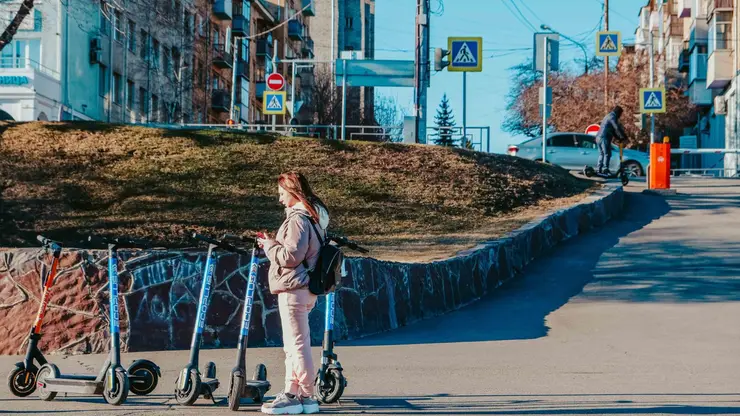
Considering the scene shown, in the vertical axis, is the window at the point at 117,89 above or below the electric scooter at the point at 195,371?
above

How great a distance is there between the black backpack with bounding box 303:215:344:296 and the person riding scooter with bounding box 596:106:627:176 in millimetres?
21769

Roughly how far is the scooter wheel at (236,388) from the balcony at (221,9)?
70022 millimetres

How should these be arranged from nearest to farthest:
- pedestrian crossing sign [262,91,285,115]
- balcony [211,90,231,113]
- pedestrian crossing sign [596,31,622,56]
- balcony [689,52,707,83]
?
pedestrian crossing sign [262,91,285,115], pedestrian crossing sign [596,31,622,56], balcony [689,52,707,83], balcony [211,90,231,113]

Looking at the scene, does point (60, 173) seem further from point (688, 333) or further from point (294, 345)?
point (294, 345)

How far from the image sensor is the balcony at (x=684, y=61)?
7206 cm

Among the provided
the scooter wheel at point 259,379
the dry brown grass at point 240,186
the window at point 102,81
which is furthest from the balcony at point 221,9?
the scooter wheel at point 259,379

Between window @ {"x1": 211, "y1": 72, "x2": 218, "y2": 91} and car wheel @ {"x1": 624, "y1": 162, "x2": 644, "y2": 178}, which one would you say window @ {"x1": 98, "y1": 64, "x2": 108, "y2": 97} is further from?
car wheel @ {"x1": 624, "y1": 162, "x2": 644, "y2": 178}

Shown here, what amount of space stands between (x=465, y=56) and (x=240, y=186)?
8369 millimetres

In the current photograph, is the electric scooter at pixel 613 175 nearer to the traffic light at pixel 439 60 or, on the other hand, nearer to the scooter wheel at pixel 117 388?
the traffic light at pixel 439 60

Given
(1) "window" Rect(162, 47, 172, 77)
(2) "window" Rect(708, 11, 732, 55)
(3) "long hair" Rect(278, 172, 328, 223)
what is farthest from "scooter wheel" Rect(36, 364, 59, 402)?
(1) "window" Rect(162, 47, 172, 77)

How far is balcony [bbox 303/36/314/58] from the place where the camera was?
346 ft

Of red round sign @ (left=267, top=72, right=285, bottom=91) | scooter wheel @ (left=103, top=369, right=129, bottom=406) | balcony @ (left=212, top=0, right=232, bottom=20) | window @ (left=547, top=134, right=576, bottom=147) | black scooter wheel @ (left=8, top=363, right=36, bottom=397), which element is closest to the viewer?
scooter wheel @ (left=103, top=369, right=129, bottom=406)

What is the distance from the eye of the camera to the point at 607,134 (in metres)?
29.5

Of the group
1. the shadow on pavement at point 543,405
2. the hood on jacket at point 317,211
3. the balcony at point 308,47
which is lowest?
the shadow on pavement at point 543,405
